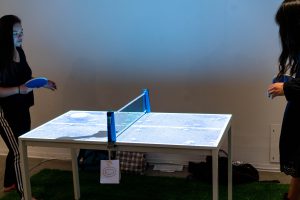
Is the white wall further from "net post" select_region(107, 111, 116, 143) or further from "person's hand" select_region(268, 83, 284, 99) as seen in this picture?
"net post" select_region(107, 111, 116, 143)

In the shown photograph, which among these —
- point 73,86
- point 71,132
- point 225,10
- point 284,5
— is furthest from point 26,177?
point 225,10

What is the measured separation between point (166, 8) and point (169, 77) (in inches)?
23.7

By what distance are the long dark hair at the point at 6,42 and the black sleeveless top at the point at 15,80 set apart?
6 cm

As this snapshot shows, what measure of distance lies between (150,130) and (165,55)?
1266 millimetres

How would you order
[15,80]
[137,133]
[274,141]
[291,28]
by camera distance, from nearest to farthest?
1. [291,28]
2. [137,133]
3. [15,80]
4. [274,141]

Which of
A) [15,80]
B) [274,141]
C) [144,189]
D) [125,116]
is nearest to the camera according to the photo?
[125,116]

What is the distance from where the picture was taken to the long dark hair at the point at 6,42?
3010 millimetres

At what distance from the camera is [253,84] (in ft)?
11.9

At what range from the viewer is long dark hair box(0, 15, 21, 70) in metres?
3.01

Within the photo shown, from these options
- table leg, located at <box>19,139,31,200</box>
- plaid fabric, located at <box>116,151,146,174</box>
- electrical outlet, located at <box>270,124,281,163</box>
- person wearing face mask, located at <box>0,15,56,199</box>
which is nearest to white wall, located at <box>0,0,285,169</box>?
electrical outlet, located at <box>270,124,281,163</box>

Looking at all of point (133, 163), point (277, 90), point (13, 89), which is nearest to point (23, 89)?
point (13, 89)

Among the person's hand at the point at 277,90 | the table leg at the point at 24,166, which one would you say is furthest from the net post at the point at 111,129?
the person's hand at the point at 277,90

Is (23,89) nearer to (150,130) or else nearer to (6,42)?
(6,42)

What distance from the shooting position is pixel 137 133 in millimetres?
2572
